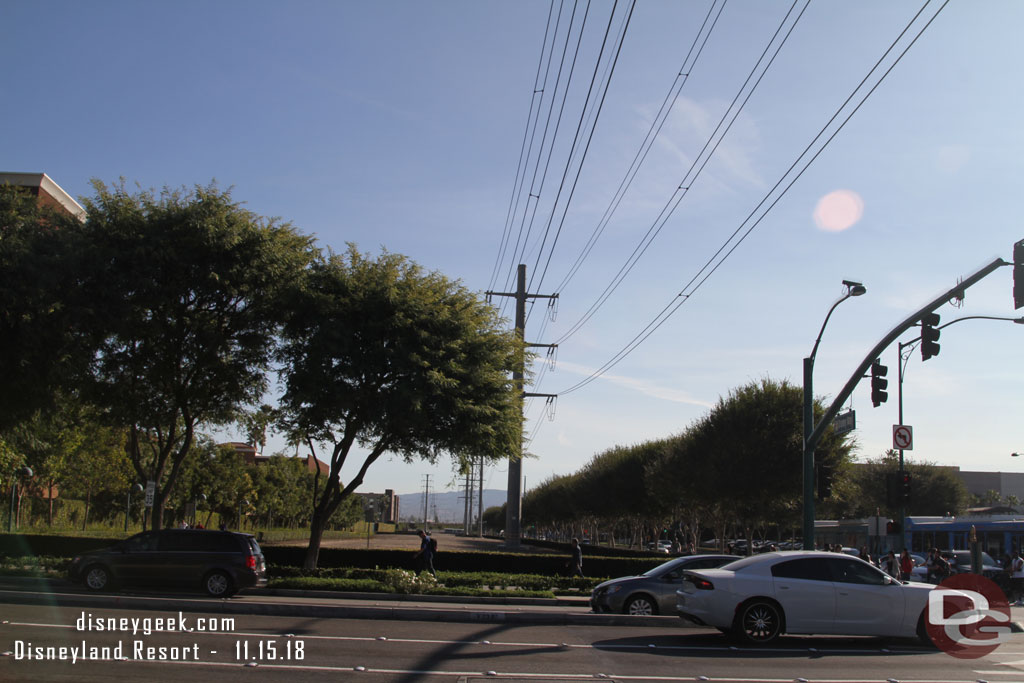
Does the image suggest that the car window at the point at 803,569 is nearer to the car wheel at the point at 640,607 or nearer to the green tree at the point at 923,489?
the car wheel at the point at 640,607

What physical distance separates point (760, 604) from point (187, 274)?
61.0 feet

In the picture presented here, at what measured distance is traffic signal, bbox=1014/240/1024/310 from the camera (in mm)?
14148

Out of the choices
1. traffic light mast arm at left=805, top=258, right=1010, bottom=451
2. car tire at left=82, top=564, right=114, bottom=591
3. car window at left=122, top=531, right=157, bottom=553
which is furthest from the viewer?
car window at left=122, top=531, right=157, bottom=553

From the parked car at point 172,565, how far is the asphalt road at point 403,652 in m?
2.86

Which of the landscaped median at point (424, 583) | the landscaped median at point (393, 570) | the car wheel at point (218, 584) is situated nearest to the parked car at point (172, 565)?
the car wheel at point (218, 584)

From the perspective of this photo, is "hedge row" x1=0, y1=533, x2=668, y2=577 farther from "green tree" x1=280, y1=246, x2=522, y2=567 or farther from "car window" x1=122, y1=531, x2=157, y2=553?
"car window" x1=122, y1=531, x2=157, y2=553

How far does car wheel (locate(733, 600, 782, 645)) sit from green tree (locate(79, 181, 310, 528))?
17.1 metres

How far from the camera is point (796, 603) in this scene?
46.9ft

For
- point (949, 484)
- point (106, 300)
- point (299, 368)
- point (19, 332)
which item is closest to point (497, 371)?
point (299, 368)

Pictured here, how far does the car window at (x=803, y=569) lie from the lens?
1446 centimetres

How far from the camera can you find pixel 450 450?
27.3m

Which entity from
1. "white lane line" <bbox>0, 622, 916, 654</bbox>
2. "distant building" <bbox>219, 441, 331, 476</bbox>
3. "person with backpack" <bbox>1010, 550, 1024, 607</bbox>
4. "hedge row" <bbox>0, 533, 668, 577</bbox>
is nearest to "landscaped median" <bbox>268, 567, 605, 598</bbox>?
"hedge row" <bbox>0, 533, 668, 577</bbox>

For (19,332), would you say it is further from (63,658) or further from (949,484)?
(949,484)

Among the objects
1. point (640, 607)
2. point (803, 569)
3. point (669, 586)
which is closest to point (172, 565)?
point (640, 607)
